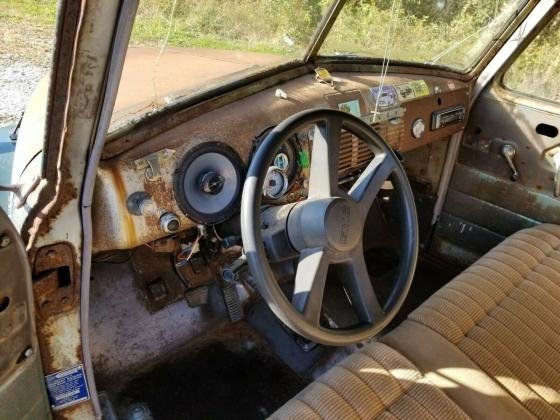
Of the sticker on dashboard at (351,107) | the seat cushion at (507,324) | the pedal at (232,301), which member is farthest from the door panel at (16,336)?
the sticker on dashboard at (351,107)

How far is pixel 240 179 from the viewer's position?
5.64 feet

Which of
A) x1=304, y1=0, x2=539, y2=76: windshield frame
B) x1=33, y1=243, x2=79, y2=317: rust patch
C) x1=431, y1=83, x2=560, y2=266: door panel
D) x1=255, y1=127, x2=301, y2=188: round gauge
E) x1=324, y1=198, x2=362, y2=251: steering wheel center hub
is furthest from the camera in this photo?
x1=431, y1=83, x2=560, y2=266: door panel

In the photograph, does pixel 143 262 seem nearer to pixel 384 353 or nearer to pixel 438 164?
pixel 384 353

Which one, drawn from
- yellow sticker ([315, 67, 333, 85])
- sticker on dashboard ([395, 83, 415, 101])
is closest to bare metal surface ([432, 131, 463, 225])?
sticker on dashboard ([395, 83, 415, 101])

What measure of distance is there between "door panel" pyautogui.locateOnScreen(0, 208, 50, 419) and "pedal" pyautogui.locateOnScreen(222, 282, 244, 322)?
1.14 metres

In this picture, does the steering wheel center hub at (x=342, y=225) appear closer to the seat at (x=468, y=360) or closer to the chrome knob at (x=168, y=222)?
the seat at (x=468, y=360)

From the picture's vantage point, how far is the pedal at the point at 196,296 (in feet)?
7.63

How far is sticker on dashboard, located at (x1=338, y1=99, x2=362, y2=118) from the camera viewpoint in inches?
79.8

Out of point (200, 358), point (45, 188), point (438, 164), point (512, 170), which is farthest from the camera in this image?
point (438, 164)

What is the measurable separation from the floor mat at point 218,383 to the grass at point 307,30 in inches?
53.9

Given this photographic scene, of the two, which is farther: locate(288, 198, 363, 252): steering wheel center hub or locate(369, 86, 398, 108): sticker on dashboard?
locate(369, 86, 398, 108): sticker on dashboard

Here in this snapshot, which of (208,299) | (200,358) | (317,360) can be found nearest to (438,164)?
(317,360)

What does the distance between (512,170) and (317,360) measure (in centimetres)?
138

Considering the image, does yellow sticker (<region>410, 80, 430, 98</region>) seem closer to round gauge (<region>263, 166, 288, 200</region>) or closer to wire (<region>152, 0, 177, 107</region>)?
round gauge (<region>263, 166, 288, 200</region>)
